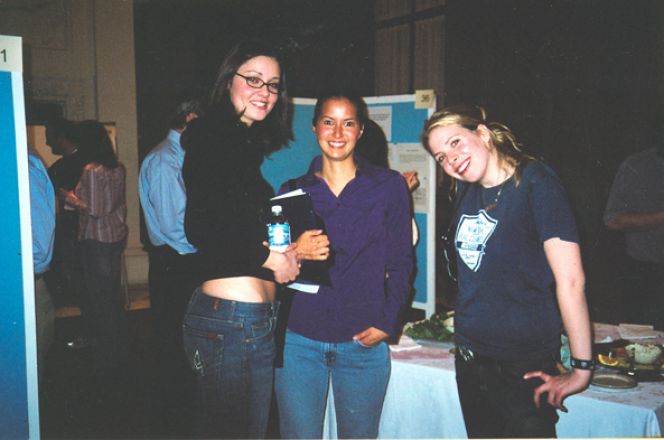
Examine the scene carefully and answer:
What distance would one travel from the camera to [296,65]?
7.30 meters

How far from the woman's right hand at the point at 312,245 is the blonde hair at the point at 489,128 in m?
0.43

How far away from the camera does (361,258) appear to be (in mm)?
1742

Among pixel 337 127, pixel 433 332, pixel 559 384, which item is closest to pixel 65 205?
pixel 337 127

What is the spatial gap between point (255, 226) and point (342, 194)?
1.44 ft

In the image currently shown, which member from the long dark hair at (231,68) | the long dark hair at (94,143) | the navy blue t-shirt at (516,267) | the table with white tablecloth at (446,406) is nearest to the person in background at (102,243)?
the long dark hair at (94,143)

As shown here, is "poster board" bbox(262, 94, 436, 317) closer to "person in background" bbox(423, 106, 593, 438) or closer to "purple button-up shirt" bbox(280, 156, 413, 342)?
"purple button-up shirt" bbox(280, 156, 413, 342)

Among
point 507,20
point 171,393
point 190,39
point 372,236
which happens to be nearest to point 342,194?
point 372,236

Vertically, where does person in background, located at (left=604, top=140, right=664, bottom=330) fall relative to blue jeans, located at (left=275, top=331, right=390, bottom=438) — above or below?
above

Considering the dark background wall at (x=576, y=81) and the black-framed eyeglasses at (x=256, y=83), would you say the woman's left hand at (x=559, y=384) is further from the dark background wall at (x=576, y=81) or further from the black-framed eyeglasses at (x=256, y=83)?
the dark background wall at (x=576, y=81)

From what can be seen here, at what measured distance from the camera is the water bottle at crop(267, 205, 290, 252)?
59.4 inches

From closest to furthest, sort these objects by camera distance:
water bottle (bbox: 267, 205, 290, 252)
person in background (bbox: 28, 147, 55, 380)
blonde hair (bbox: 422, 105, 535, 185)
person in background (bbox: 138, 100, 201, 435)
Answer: blonde hair (bbox: 422, 105, 535, 185) → water bottle (bbox: 267, 205, 290, 252) → person in background (bbox: 28, 147, 55, 380) → person in background (bbox: 138, 100, 201, 435)

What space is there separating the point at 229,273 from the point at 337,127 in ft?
2.18

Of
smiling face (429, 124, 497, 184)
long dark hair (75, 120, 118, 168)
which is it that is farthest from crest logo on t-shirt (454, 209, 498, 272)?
long dark hair (75, 120, 118, 168)

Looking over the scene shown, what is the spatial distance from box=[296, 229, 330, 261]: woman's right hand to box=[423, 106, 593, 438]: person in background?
0.39 m
